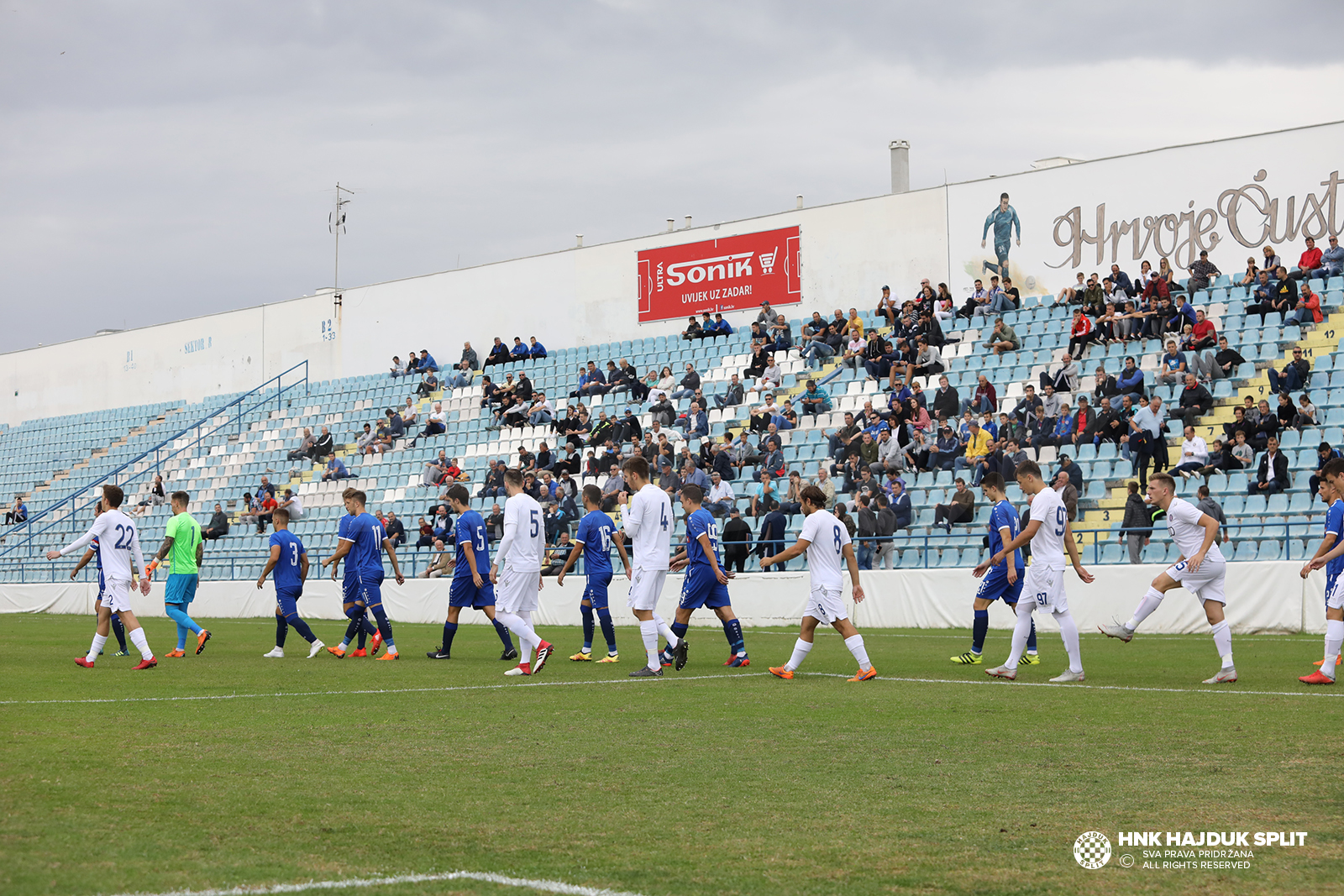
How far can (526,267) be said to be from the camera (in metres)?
43.0

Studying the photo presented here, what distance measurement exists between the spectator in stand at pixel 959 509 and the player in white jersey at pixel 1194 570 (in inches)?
421

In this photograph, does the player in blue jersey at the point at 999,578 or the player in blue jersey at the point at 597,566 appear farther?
the player in blue jersey at the point at 597,566

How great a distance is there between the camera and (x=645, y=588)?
14891 millimetres

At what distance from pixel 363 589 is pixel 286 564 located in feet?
3.87

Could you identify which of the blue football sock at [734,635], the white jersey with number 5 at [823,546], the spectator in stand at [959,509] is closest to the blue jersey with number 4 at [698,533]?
the blue football sock at [734,635]

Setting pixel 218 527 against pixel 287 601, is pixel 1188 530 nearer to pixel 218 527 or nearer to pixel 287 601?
pixel 287 601

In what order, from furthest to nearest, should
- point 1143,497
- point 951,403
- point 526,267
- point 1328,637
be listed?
point 526,267, point 951,403, point 1143,497, point 1328,637

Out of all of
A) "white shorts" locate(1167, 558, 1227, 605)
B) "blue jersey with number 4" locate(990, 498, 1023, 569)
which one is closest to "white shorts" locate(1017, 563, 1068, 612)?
"white shorts" locate(1167, 558, 1227, 605)

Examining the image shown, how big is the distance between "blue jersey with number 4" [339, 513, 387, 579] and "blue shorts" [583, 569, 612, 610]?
9.59 feet

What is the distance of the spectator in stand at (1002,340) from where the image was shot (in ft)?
95.9

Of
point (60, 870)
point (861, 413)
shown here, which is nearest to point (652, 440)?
point (861, 413)

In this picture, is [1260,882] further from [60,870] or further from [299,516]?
[299,516]

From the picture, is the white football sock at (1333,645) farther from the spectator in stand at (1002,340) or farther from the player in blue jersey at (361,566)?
the spectator in stand at (1002,340)

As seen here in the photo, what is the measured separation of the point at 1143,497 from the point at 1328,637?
992 centimetres
